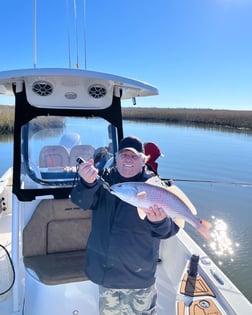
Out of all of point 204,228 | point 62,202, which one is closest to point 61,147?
point 62,202

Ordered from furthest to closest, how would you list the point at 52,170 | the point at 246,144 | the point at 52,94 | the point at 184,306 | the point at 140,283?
the point at 246,144
the point at 52,170
the point at 52,94
the point at 184,306
the point at 140,283

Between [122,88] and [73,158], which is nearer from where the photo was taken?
[122,88]

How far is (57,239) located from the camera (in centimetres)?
250

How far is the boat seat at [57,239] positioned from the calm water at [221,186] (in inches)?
75.7

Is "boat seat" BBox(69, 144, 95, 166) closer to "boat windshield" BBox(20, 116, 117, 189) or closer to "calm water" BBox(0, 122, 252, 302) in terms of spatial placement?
"boat windshield" BBox(20, 116, 117, 189)

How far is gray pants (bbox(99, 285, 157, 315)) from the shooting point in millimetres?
1703

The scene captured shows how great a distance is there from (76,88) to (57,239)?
1354 millimetres

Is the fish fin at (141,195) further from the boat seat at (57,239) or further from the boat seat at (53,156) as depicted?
the boat seat at (53,156)

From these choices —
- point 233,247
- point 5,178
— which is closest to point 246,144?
point 233,247

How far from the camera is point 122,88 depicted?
249 cm

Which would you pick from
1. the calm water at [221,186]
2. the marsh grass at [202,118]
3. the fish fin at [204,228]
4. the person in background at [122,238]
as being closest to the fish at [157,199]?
the fish fin at [204,228]

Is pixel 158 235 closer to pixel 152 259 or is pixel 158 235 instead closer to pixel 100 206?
pixel 152 259

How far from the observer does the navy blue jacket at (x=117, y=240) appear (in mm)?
1600

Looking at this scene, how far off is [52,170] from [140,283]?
4.44ft
